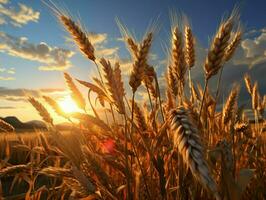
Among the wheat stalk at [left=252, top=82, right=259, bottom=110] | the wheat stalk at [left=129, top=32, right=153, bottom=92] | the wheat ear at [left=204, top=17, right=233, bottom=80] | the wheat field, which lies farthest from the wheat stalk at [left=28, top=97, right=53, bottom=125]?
the wheat stalk at [left=252, top=82, right=259, bottom=110]

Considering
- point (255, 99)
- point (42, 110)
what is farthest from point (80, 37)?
point (255, 99)

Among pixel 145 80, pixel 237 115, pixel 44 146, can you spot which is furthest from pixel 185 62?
pixel 44 146

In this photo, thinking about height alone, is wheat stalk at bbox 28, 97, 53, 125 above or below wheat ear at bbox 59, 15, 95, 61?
below

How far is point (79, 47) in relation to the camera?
7.71ft

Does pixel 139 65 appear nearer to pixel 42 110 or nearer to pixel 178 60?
pixel 178 60

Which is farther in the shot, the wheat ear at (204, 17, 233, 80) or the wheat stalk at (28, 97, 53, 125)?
the wheat stalk at (28, 97, 53, 125)

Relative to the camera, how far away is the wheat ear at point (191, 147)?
0.98m

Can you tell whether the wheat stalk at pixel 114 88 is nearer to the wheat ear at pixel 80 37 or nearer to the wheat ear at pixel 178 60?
the wheat ear at pixel 80 37

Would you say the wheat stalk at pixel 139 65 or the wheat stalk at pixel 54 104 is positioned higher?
the wheat stalk at pixel 139 65

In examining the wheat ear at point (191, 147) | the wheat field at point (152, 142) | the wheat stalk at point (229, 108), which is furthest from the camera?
the wheat stalk at point (229, 108)

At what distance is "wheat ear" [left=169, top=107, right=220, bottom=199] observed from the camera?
0.98 m

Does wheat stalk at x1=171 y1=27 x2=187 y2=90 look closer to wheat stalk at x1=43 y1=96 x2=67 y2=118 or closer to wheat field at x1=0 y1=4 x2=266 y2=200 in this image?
wheat field at x1=0 y1=4 x2=266 y2=200

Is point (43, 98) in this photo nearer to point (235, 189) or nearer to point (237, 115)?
point (237, 115)

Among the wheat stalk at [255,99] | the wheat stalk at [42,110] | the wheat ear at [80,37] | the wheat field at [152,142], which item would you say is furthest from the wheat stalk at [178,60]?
the wheat stalk at [255,99]
